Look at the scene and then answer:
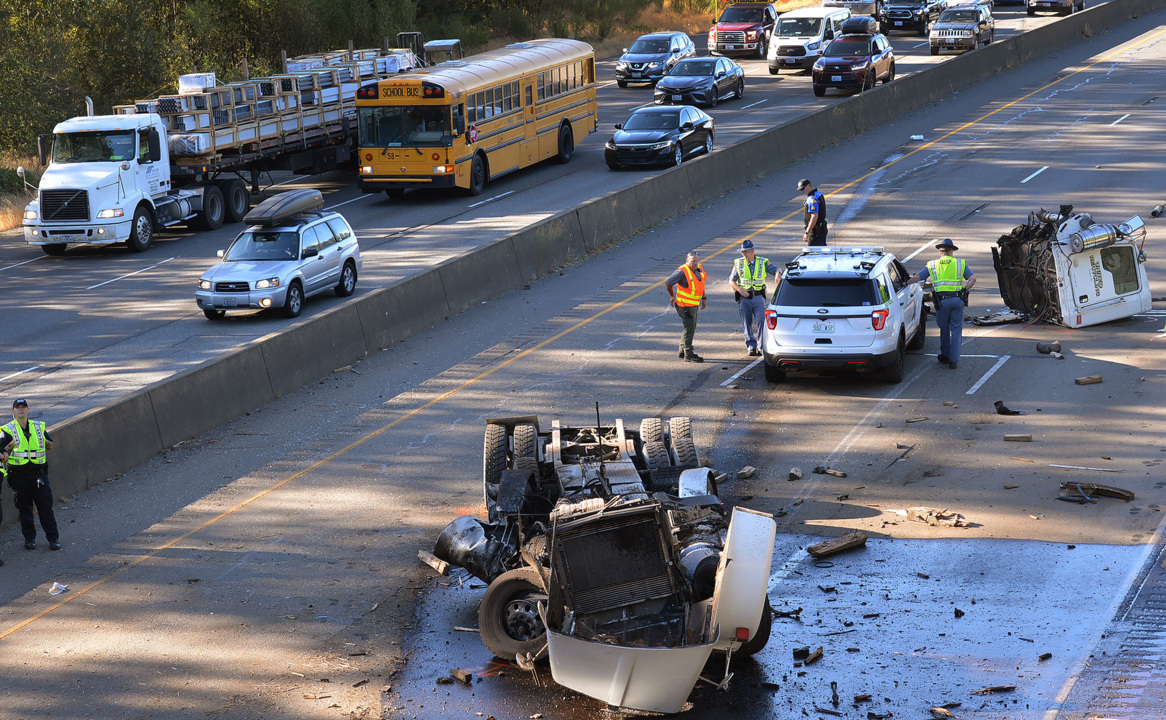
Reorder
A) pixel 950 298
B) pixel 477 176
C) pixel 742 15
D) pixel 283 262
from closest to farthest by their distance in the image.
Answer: pixel 950 298 < pixel 283 262 < pixel 477 176 < pixel 742 15

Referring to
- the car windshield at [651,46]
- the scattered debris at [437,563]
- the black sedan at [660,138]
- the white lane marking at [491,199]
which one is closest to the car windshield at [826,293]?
the scattered debris at [437,563]

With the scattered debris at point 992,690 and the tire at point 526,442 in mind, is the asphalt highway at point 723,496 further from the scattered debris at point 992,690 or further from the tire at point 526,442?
the tire at point 526,442

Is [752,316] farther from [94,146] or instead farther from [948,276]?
[94,146]

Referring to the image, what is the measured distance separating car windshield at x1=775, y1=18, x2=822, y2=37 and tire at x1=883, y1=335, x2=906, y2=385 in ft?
121

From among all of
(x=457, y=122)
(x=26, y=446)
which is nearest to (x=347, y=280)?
(x=457, y=122)

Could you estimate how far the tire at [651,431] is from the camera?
13164 millimetres

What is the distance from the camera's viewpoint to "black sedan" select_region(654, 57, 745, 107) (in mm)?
42969

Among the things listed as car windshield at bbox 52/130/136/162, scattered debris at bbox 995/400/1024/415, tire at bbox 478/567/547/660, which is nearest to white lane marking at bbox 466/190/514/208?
car windshield at bbox 52/130/136/162

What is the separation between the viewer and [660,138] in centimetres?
3319

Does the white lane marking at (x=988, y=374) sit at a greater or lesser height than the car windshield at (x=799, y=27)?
lesser

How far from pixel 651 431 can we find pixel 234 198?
2126cm

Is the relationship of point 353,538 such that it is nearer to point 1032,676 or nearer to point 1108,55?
point 1032,676

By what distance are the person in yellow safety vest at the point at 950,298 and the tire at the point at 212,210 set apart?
18.8 metres

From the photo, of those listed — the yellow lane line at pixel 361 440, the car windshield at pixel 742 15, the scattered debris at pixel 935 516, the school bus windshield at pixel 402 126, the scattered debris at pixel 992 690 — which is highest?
the car windshield at pixel 742 15
